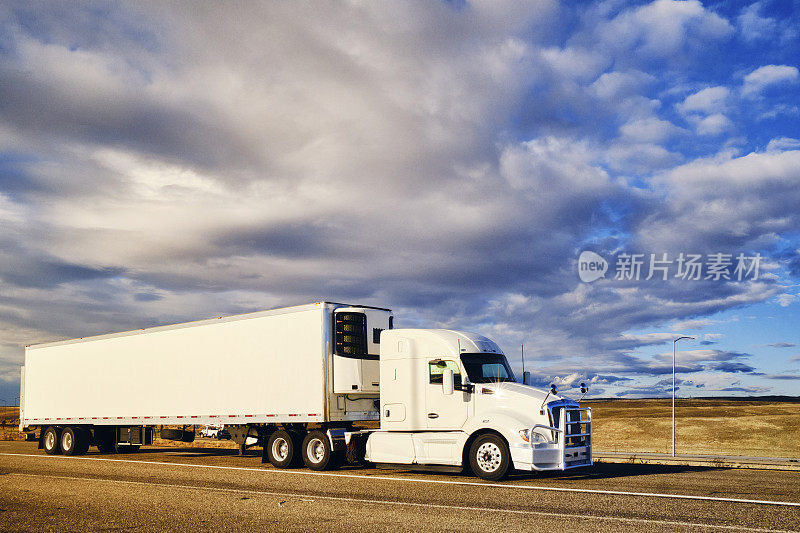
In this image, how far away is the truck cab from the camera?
15.6m

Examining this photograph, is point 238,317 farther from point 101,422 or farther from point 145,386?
point 101,422

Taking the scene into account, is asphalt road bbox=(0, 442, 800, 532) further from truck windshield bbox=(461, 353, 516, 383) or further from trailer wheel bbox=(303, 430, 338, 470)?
truck windshield bbox=(461, 353, 516, 383)

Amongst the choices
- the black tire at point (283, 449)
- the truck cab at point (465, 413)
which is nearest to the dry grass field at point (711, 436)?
the black tire at point (283, 449)

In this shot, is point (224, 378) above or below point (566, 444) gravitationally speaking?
above

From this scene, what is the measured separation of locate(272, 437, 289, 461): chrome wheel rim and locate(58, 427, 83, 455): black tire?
1140cm

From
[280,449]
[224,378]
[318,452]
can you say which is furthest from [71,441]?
[318,452]

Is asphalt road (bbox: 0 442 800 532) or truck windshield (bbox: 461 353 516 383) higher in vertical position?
truck windshield (bbox: 461 353 516 383)

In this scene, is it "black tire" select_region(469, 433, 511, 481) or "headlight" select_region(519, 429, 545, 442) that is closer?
"headlight" select_region(519, 429, 545, 442)

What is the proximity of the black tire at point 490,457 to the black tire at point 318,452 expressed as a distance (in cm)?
432

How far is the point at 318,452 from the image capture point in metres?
19.2

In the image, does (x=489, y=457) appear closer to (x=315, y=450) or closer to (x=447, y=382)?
(x=447, y=382)

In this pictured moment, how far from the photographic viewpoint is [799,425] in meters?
69.5

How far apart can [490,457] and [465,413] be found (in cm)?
122

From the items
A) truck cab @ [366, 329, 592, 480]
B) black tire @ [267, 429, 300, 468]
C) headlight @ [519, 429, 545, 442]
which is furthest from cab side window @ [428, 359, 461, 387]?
black tire @ [267, 429, 300, 468]
